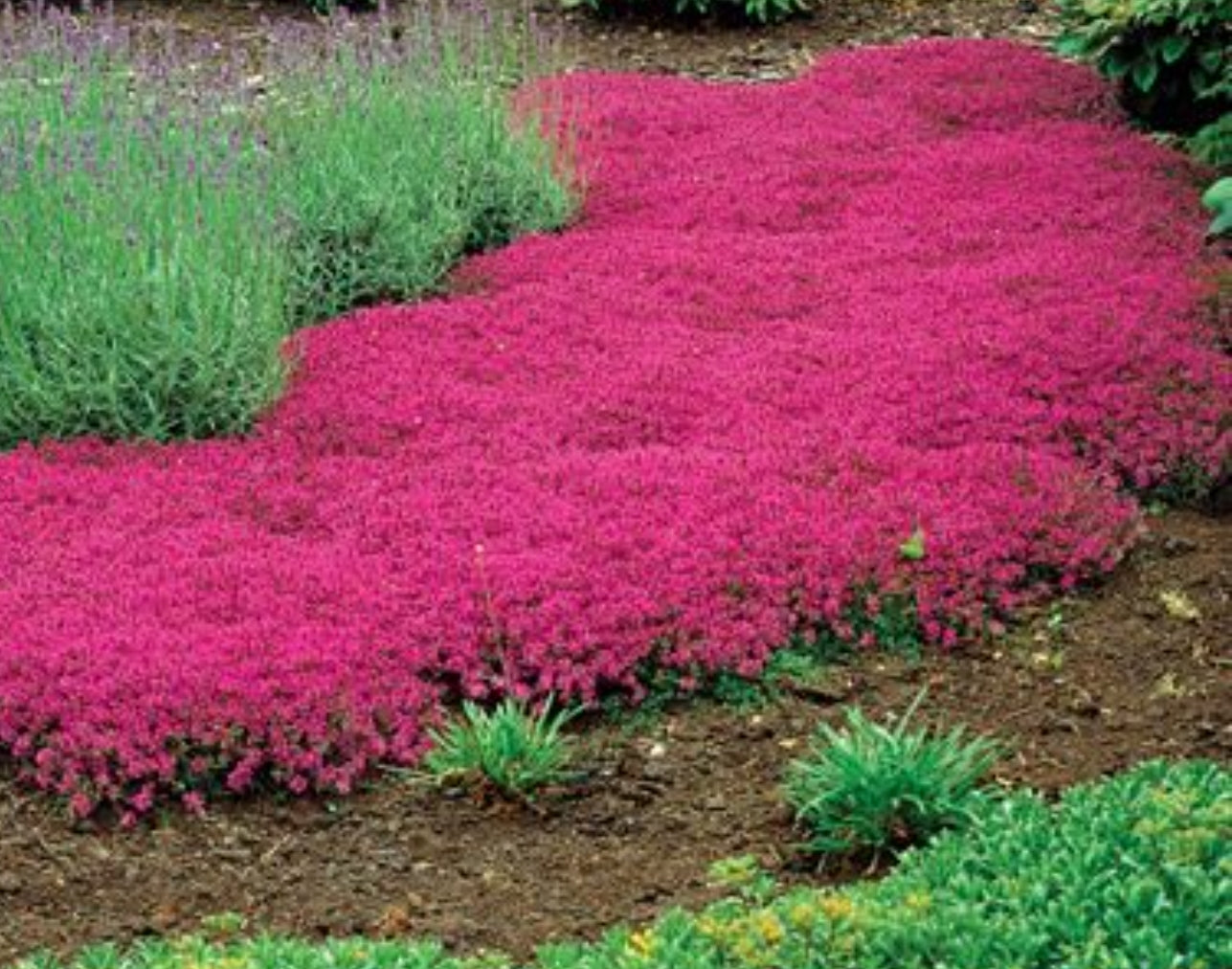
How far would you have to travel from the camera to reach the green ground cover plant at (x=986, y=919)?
4.48 meters

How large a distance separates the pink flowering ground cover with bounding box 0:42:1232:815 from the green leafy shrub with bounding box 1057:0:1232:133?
1.82 ft

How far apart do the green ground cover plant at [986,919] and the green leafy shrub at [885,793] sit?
41cm

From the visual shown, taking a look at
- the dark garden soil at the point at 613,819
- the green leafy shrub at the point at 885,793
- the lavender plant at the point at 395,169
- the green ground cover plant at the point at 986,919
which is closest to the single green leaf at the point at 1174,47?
the lavender plant at the point at 395,169

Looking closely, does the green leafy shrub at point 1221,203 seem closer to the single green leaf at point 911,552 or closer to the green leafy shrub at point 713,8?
the single green leaf at point 911,552

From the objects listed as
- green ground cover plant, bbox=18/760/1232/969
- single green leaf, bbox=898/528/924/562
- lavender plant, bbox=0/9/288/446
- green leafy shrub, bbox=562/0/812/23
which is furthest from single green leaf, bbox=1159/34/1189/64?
green ground cover plant, bbox=18/760/1232/969

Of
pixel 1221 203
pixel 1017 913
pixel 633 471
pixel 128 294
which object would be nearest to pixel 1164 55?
pixel 1221 203

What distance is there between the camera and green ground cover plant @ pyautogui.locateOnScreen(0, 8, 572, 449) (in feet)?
25.5

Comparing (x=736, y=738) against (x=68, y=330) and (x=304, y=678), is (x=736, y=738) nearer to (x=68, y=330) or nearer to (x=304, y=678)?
(x=304, y=678)

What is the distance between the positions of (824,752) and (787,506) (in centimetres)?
136

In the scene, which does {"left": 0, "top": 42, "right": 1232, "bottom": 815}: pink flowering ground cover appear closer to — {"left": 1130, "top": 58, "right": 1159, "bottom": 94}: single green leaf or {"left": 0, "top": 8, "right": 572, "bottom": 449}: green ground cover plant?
{"left": 0, "top": 8, "right": 572, "bottom": 449}: green ground cover plant

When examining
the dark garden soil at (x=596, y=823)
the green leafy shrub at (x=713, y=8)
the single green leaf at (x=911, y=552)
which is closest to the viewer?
the dark garden soil at (x=596, y=823)

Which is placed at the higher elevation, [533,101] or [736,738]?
[533,101]

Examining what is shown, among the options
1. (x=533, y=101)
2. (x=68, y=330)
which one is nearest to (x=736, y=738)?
(x=68, y=330)

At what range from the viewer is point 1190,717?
625 cm
